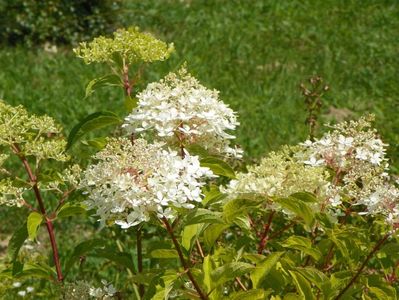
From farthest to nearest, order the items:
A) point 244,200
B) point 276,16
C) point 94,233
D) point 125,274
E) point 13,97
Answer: point 276,16
point 13,97
point 94,233
point 125,274
point 244,200

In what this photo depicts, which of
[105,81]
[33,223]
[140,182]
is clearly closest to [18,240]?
[33,223]

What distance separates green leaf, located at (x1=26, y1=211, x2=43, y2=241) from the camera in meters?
1.83

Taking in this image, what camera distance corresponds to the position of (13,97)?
5.82 m

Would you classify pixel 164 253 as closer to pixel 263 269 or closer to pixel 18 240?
pixel 263 269

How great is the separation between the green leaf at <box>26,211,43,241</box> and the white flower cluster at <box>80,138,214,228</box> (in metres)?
0.25

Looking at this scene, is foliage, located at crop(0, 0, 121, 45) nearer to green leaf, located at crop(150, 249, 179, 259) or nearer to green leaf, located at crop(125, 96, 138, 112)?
green leaf, located at crop(125, 96, 138, 112)

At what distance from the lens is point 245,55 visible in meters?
6.92

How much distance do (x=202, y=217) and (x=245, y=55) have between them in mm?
5403

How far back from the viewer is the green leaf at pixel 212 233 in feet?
5.89

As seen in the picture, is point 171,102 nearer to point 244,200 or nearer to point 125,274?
point 244,200

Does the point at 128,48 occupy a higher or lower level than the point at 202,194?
higher

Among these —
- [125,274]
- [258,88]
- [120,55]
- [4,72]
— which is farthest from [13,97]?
[120,55]

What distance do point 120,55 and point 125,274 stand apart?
6.89 feet

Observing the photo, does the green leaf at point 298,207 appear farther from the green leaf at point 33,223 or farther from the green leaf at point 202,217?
the green leaf at point 33,223
